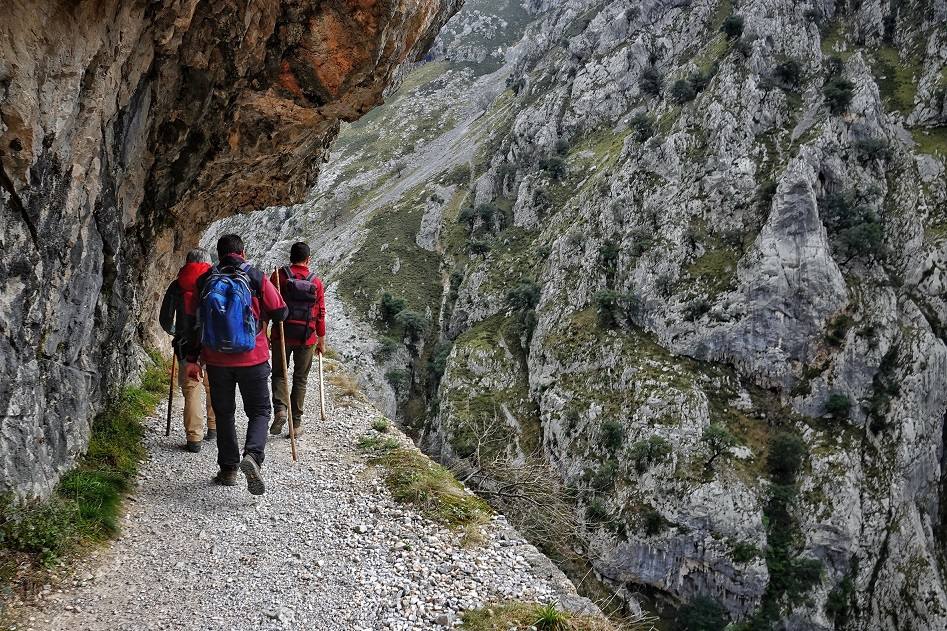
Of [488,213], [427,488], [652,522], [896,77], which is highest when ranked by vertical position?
[896,77]

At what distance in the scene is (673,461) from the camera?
151 ft

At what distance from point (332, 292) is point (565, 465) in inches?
1910

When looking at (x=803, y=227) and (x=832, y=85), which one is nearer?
(x=803, y=227)

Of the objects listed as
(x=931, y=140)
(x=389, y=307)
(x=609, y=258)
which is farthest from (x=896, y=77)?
(x=389, y=307)

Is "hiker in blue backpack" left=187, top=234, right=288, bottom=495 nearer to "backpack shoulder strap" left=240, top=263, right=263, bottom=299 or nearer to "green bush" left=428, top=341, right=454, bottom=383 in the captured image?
"backpack shoulder strap" left=240, top=263, right=263, bottom=299

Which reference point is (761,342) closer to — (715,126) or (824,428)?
(824,428)

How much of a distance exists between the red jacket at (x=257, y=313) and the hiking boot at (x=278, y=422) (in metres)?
3.22

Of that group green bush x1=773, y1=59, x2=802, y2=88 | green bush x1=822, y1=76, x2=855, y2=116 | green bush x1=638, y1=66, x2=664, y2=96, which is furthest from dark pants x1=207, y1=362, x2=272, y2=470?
green bush x1=638, y1=66, x2=664, y2=96

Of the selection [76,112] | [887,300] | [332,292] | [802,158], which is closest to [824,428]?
[887,300]

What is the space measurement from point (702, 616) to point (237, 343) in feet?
155

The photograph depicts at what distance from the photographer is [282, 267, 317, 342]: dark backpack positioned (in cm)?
852

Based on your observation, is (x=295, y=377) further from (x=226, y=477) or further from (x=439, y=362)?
(x=439, y=362)

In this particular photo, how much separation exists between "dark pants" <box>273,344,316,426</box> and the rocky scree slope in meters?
18.8

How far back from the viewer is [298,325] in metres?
8.85
